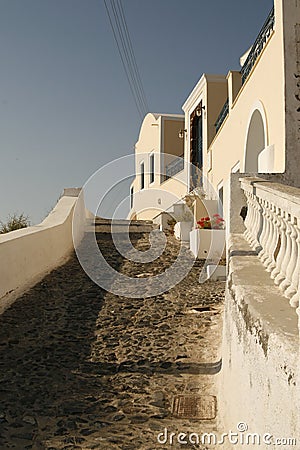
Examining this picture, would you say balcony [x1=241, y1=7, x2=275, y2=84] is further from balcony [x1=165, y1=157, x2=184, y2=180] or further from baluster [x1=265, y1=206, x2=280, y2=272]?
balcony [x1=165, y1=157, x2=184, y2=180]

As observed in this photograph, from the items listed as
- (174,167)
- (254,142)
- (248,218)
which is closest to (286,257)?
(248,218)

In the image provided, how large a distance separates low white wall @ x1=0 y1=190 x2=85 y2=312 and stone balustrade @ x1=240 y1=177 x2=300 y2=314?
144 inches

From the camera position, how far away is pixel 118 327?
21.3 feet

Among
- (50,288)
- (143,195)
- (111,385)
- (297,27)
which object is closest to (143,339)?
(111,385)

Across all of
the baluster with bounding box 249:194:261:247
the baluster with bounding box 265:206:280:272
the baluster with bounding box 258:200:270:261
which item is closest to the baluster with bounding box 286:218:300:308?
the baluster with bounding box 265:206:280:272

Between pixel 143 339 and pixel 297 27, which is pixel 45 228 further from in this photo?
pixel 297 27

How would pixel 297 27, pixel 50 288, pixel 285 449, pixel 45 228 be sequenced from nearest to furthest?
pixel 285 449, pixel 297 27, pixel 50 288, pixel 45 228

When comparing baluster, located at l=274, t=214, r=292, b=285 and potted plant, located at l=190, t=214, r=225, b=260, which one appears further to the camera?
potted plant, located at l=190, t=214, r=225, b=260

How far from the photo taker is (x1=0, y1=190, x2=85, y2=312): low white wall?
285 inches

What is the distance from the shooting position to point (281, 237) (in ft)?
11.5

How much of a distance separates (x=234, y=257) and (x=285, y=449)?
9.57 feet

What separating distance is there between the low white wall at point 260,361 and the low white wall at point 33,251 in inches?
153

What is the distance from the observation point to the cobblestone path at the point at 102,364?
409 cm

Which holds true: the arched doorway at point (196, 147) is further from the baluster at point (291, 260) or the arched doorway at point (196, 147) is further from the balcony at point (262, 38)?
the baluster at point (291, 260)
